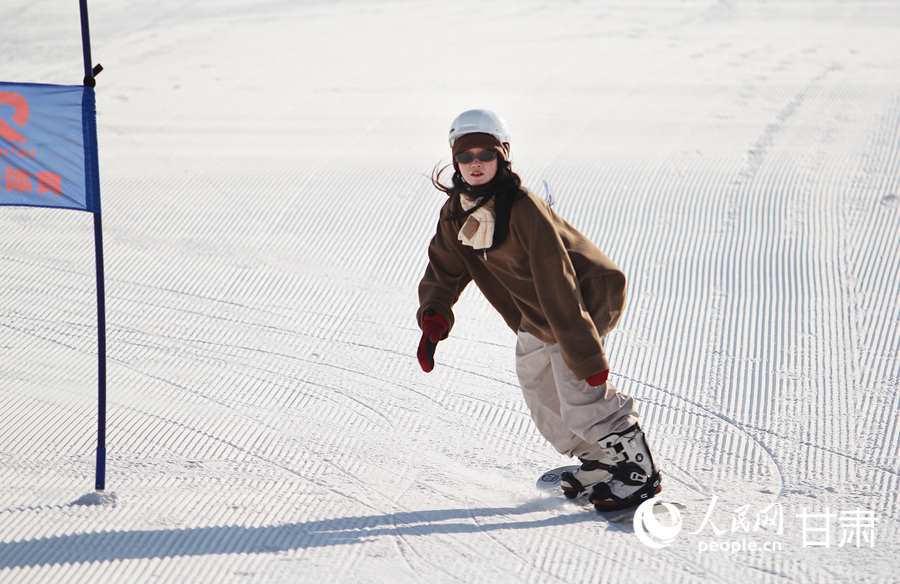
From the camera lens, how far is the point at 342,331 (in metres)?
4.20

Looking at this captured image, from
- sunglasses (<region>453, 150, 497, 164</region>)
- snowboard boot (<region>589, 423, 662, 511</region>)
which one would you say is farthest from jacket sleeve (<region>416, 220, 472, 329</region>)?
snowboard boot (<region>589, 423, 662, 511</region>)

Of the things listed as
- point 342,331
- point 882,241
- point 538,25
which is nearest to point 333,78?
point 538,25

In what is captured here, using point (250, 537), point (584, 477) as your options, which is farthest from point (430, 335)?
point (250, 537)

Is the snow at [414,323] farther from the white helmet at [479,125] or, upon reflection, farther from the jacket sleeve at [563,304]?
the white helmet at [479,125]

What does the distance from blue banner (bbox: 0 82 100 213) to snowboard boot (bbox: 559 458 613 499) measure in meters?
1.72

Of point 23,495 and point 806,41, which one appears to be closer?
point 23,495

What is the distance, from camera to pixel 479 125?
237 centimetres

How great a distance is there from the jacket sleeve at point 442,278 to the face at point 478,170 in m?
0.23

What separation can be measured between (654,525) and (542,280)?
31.7 inches

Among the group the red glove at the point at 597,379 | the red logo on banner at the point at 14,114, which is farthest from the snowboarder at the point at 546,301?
the red logo on banner at the point at 14,114

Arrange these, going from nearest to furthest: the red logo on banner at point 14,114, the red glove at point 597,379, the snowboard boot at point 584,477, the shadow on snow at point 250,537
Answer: the shadow on snow at point 250,537 → the red glove at point 597,379 → the red logo on banner at point 14,114 → the snowboard boot at point 584,477

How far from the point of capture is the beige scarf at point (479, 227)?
237 centimetres

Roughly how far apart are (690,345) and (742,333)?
0.99 feet

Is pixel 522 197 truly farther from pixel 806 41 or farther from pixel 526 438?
pixel 806 41
